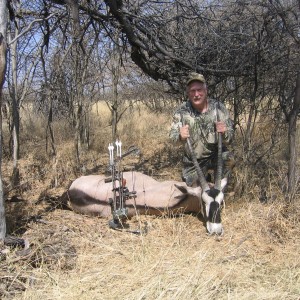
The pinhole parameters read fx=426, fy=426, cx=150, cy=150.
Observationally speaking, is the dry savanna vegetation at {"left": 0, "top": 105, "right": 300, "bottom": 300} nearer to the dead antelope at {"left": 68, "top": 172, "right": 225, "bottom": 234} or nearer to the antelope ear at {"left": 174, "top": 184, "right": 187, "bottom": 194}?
the dead antelope at {"left": 68, "top": 172, "right": 225, "bottom": 234}

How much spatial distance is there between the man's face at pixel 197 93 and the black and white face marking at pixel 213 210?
119cm

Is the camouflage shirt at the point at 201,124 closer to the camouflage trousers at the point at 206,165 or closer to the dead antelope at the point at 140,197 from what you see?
the camouflage trousers at the point at 206,165

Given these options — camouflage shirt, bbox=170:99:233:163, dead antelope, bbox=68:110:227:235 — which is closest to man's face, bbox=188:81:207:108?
camouflage shirt, bbox=170:99:233:163

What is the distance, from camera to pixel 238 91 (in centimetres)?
639

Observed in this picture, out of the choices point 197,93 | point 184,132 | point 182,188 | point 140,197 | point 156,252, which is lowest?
point 156,252

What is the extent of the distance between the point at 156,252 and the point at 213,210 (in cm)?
75

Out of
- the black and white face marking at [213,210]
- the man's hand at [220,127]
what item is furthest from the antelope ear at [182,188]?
the man's hand at [220,127]

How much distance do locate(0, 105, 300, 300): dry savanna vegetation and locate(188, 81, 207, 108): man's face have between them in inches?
46.2

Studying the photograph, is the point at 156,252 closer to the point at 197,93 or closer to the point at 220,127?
the point at 220,127

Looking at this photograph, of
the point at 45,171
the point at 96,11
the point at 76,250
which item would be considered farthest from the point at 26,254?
the point at 96,11

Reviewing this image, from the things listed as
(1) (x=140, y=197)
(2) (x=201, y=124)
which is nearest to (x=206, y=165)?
(2) (x=201, y=124)

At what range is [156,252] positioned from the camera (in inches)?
154

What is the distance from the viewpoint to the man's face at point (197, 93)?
4.99m

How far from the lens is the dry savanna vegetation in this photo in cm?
324
